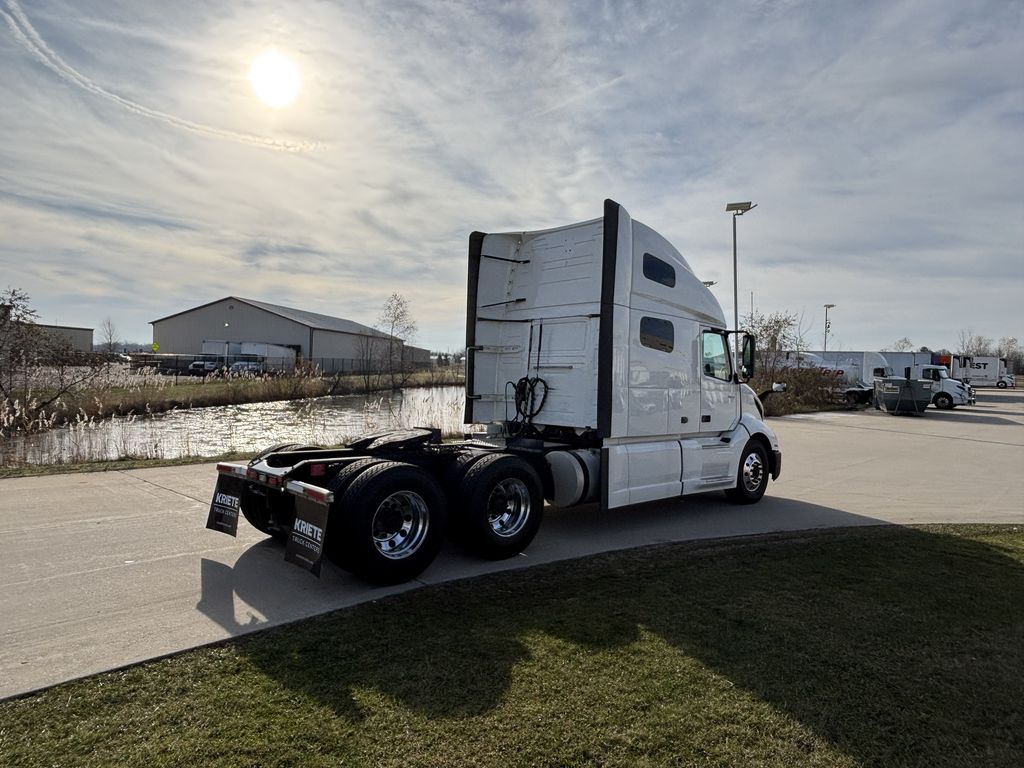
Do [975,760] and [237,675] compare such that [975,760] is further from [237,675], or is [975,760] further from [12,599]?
[12,599]

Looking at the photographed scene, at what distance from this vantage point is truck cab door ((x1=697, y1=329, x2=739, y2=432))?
8148 millimetres

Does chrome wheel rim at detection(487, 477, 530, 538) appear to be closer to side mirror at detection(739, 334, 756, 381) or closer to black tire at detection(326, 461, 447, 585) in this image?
black tire at detection(326, 461, 447, 585)

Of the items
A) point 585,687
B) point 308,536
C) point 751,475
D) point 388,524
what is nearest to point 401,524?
point 388,524

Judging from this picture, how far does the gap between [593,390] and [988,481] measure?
8560 mm

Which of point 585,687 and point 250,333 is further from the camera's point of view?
point 250,333

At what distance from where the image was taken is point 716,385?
8.37m

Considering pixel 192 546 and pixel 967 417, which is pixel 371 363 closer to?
pixel 967 417

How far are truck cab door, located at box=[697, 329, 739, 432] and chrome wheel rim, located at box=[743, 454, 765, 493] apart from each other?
634 millimetres

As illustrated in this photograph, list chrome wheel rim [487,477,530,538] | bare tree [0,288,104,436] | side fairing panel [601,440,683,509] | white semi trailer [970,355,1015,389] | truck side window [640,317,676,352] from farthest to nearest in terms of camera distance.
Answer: white semi trailer [970,355,1015,389] → bare tree [0,288,104,436] → truck side window [640,317,676,352] → side fairing panel [601,440,683,509] → chrome wheel rim [487,477,530,538]

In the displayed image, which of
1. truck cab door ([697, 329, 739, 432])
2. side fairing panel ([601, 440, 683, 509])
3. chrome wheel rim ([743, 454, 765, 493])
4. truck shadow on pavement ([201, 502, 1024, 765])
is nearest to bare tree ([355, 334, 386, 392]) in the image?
chrome wheel rim ([743, 454, 765, 493])

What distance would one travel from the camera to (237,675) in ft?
11.5

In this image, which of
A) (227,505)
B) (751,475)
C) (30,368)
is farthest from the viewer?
(30,368)

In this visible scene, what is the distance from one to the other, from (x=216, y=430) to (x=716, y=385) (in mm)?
13886

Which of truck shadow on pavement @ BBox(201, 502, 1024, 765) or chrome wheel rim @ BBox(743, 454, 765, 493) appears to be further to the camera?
chrome wheel rim @ BBox(743, 454, 765, 493)
